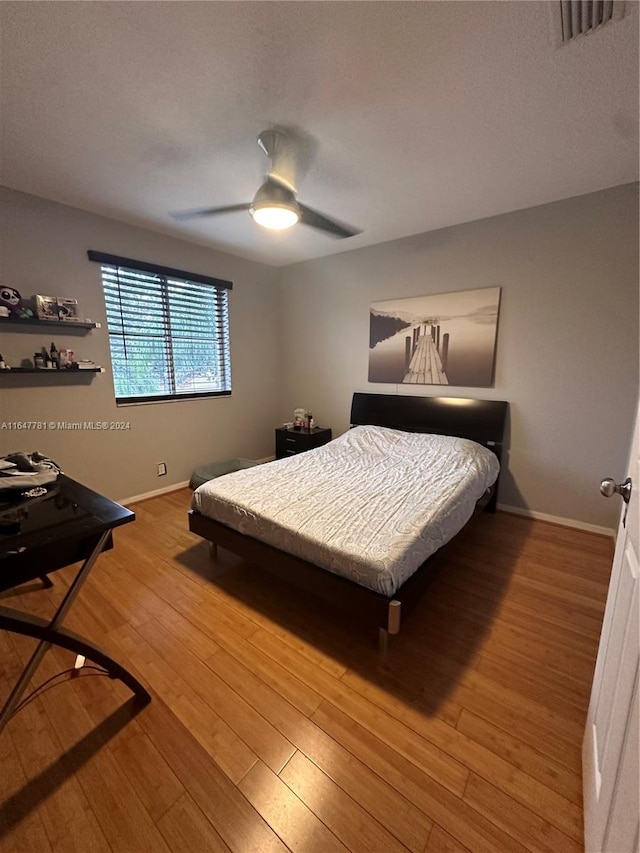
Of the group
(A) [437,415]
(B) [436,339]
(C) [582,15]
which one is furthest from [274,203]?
(A) [437,415]

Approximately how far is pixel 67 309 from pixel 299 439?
2366 millimetres

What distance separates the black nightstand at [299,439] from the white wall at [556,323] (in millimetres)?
1059

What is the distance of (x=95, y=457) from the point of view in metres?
2.95

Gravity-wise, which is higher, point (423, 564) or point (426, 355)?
Answer: point (426, 355)

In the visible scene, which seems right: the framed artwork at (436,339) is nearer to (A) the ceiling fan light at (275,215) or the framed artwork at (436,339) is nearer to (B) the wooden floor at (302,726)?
(A) the ceiling fan light at (275,215)

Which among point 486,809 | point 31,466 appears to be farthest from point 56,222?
point 486,809

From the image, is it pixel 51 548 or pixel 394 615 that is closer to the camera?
pixel 51 548

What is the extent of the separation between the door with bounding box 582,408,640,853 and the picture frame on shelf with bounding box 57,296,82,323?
334 cm

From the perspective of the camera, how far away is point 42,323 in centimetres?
246

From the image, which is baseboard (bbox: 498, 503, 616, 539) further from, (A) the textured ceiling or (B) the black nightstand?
(A) the textured ceiling

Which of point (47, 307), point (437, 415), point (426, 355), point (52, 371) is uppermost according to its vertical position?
point (47, 307)

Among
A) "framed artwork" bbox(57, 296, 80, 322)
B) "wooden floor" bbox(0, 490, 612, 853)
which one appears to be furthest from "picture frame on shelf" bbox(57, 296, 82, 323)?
"wooden floor" bbox(0, 490, 612, 853)

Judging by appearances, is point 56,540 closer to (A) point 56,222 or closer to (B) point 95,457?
(B) point 95,457

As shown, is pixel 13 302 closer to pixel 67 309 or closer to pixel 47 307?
pixel 47 307
